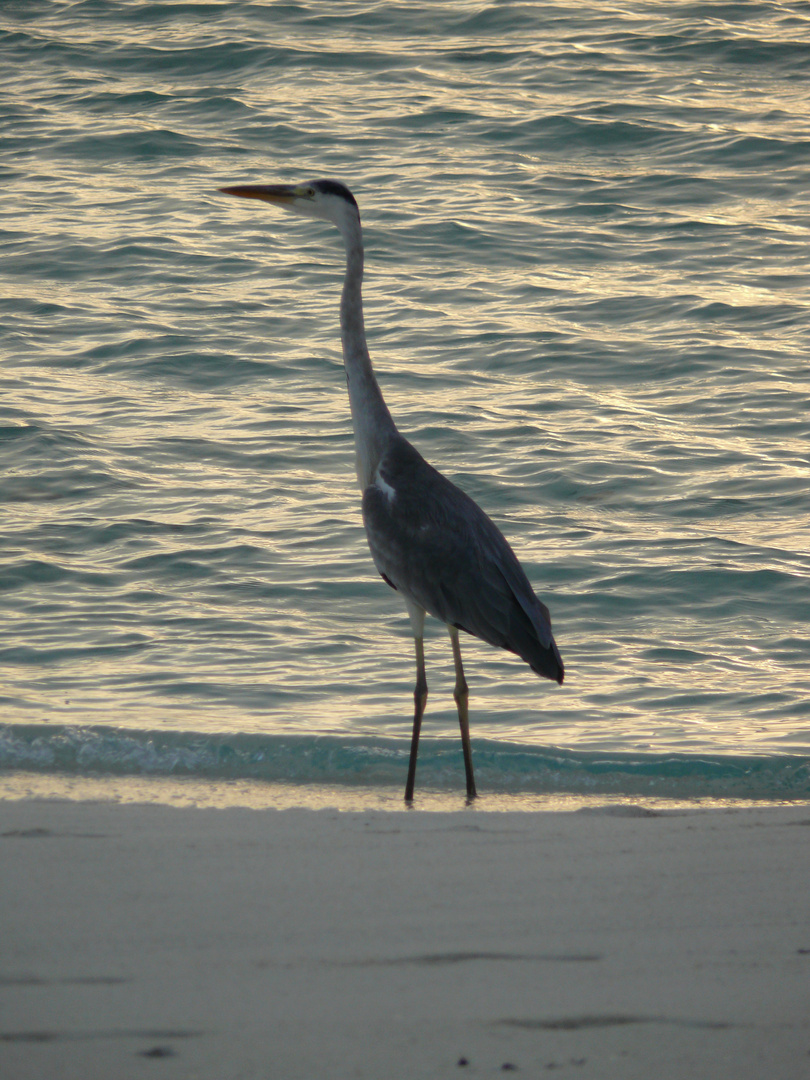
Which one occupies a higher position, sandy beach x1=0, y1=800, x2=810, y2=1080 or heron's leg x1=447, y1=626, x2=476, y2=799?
sandy beach x1=0, y1=800, x2=810, y2=1080

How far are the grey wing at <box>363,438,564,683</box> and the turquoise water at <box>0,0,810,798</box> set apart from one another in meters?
0.55

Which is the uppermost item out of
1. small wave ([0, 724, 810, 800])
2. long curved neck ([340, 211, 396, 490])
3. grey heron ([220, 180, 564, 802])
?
long curved neck ([340, 211, 396, 490])

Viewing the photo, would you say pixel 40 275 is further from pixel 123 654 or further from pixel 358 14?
pixel 358 14

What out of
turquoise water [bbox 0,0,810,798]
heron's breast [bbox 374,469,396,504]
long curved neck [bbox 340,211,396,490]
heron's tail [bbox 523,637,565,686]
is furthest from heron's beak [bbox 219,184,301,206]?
heron's tail [bbox 523,637,565,686]

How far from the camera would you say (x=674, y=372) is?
1095cm

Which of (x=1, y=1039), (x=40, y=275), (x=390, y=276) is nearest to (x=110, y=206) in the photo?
(x=40, y=275)

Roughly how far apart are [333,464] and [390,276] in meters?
4.54

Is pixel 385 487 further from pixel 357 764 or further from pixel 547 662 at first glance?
pixel 357 764

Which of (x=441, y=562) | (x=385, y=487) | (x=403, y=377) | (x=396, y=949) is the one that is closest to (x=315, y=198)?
(x=385, y=487)

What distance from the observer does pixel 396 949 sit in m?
3.03

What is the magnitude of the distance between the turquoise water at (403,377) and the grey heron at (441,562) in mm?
434

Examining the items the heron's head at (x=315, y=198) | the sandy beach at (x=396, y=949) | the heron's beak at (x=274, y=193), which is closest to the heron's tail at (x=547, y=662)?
the sandy beach at (x=396, y=949)

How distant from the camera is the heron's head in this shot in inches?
262

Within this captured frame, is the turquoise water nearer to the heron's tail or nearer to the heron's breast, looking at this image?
the heron's tail
